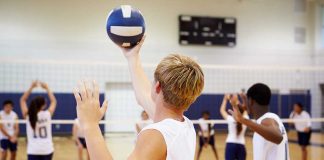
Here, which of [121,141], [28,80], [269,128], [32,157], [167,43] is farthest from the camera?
[167,43]

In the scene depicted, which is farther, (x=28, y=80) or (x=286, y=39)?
(x=286, y=39)

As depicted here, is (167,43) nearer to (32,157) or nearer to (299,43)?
(299,43)

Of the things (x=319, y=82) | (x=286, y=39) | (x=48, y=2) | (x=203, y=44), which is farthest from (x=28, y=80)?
(x=319, y=82)

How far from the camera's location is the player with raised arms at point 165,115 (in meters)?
1.55

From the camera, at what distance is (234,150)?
703cm

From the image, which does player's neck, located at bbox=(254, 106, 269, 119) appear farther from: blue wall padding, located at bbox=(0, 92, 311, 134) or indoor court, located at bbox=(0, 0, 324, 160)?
blue wall padding, located at bbox=(0, 92, 311, 134)

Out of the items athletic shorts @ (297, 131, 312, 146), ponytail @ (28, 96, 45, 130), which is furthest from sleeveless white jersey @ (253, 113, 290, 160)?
athletic shorts @ (297, 131, 312, 146)

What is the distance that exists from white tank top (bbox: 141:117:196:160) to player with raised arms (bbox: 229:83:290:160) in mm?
1561

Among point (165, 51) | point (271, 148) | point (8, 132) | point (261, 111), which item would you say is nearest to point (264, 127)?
point (271, 148)

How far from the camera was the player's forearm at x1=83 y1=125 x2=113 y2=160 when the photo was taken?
4.97 feet

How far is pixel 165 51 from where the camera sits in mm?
16922

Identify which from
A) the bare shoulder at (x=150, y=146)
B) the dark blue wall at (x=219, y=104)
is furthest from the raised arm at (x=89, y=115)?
the dark blue wall at (x=219, y=104)

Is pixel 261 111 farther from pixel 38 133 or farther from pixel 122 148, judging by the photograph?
pixel 122 148

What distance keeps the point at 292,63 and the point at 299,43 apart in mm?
1034
